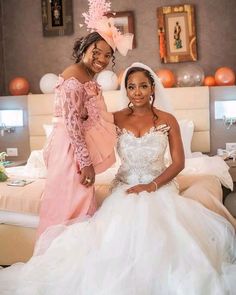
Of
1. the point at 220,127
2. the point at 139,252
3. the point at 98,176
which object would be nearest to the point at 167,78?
the point at 220,127

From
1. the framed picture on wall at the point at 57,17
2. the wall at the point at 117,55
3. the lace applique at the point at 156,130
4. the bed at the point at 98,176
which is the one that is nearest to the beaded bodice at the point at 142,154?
the lace applique at the point at 156,130

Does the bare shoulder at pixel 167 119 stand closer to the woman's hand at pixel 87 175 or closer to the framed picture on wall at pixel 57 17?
the woman's hand at pixel 87 175

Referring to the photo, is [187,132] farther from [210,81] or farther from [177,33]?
[177,33]

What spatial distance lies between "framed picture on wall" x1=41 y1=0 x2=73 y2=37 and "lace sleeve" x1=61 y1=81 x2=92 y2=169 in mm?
2792

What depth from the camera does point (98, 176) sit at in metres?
3.11

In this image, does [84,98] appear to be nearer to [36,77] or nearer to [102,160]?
[102,160]

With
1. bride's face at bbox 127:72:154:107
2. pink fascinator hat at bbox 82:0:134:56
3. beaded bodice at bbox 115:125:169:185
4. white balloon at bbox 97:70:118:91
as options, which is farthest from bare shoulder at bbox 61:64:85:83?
white balloon at bbox 97:70:118:91

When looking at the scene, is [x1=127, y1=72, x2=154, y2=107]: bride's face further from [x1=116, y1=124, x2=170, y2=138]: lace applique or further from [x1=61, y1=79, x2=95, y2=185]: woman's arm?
[x1=61, y1=79, x2=95, y2=185]: woman's arm

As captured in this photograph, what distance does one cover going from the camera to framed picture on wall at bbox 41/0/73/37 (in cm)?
447

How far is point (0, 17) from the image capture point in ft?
15.3

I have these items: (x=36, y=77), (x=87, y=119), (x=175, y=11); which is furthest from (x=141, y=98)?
(x=36, y=77)

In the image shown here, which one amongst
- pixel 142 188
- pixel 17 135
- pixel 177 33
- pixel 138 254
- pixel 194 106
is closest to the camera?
pixel 138 254

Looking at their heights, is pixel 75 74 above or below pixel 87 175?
above

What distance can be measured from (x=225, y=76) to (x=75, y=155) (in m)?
2.50
